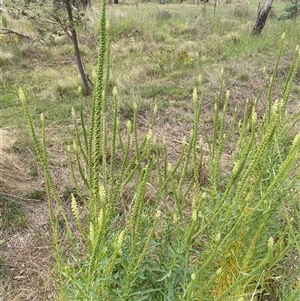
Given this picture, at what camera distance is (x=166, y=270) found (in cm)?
155

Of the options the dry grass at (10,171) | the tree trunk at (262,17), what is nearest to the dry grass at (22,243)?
the dry grass at (10,171)

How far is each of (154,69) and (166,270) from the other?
4.99 metres

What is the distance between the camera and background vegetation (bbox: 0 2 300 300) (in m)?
1.26

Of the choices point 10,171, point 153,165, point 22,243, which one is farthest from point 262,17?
point 22,243

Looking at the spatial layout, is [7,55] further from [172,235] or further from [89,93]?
[172,235]

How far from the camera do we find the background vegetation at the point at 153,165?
49.5 inches

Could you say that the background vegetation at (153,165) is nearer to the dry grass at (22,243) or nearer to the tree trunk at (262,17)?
the dry grass at (22,243)

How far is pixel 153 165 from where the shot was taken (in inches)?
125

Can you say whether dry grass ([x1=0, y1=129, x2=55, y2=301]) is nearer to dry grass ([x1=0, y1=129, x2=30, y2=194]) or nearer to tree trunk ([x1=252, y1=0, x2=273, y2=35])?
dry grass ([x1=0, y1=129, x2=30, y2=194])

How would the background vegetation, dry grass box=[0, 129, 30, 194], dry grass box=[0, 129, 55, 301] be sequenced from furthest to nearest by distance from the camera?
dry grass box=[0, 129, 30, 194] < dry grass box=[0, 129, 55, 301] < the background vegetation

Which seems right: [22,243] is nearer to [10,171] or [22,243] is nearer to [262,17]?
[10,171]

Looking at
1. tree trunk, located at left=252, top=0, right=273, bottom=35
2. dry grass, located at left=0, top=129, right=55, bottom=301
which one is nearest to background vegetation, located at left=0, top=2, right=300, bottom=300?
dry grass, located at left=0, top=129, right=55, bottom=301

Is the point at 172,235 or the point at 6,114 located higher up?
the point at 172,235

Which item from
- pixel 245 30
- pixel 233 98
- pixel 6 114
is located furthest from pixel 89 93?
pixel 245 30
